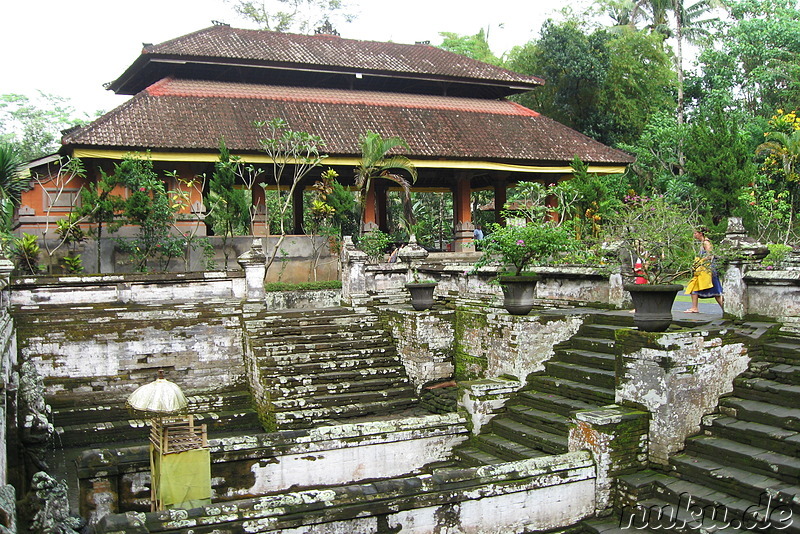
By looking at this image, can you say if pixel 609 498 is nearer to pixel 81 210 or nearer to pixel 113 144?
pixel 81 210

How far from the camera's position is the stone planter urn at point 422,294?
11148 mm

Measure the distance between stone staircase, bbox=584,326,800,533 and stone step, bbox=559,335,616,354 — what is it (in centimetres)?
156

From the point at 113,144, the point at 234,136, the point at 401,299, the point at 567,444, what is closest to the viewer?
the point at 567,444

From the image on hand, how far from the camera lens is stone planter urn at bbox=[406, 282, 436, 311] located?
1115 centimetres

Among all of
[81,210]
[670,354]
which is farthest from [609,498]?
[81,210]

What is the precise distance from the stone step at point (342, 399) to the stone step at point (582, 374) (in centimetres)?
284

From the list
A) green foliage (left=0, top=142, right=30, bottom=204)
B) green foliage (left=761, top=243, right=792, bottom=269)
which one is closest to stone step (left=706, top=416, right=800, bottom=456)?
green foliage (left=761, top=243, right=792, bottom=269)

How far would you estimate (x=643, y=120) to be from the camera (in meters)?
26.8

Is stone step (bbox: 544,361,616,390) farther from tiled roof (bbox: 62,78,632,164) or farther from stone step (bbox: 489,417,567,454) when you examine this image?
tiled roof (bbox: 62,78,632,164)

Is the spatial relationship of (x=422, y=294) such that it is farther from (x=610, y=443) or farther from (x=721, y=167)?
(x=721, y=167)

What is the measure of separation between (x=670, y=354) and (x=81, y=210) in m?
11.7

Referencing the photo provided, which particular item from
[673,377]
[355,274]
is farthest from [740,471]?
[355,274]

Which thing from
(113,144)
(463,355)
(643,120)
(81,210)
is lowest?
(463,355)

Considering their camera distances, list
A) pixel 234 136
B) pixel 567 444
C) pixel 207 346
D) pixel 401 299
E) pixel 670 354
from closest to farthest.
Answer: pixel 670 354
pixel 567 444
pixel 207 346
pixel 401 299
pixel 234 136
